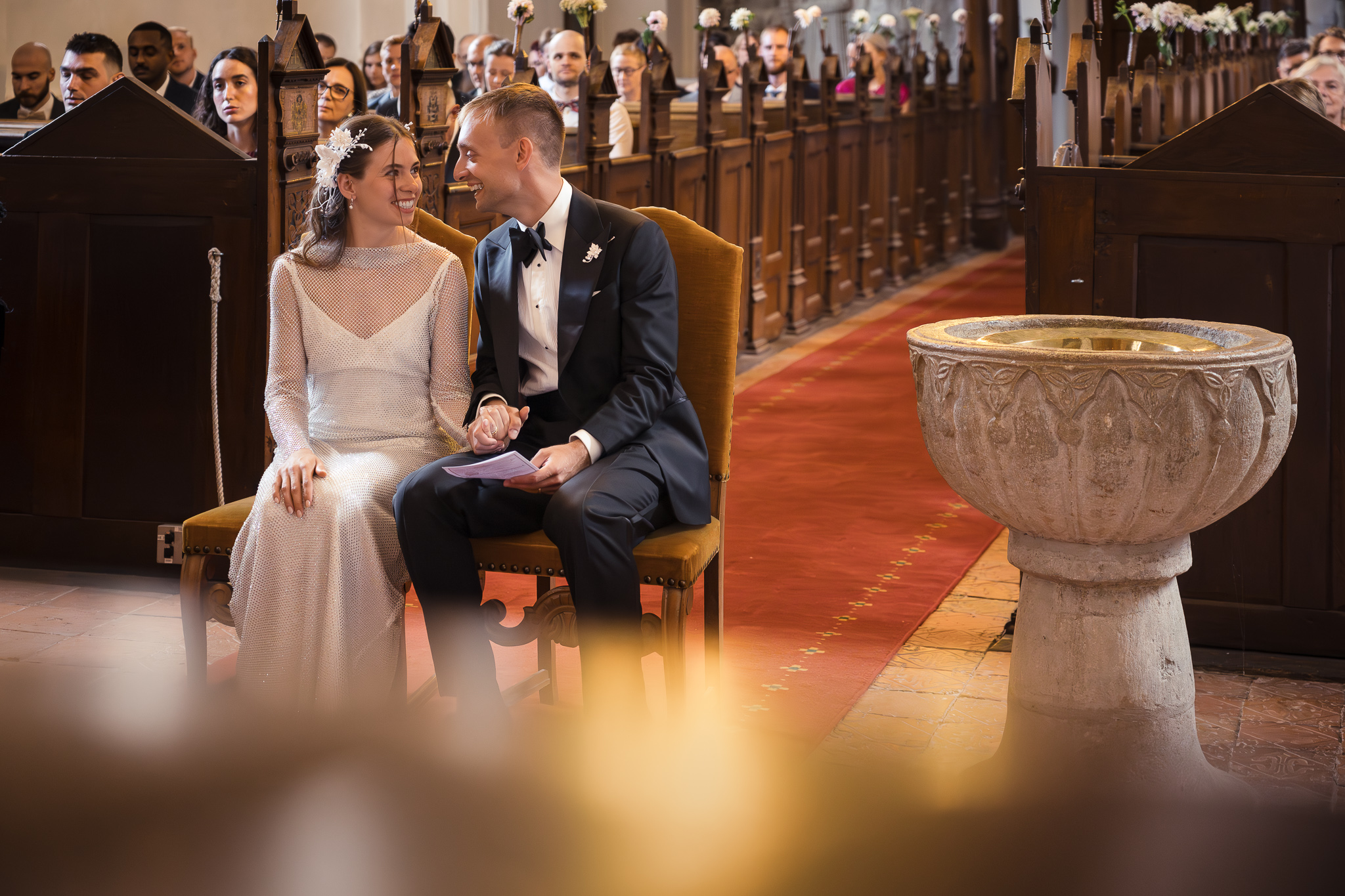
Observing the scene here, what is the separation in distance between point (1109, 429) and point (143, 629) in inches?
98.8

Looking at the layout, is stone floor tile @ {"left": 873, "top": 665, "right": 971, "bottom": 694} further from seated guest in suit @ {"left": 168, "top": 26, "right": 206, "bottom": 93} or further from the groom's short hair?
seated guest in suit @ {"left": 168, "top": 26, "right": 206, "bottom": 93}

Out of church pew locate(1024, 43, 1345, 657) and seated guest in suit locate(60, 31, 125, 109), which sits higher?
seated guest in suit locate(60, 31, 125, 109)

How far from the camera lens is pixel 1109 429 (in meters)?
2.34

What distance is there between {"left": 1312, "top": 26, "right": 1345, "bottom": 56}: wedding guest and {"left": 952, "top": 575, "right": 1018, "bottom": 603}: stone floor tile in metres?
4.46

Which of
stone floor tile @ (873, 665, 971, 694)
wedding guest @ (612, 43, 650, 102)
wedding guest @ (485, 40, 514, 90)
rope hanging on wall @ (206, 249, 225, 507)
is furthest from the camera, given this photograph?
wedding guest @ (612, 43, 650, 102)

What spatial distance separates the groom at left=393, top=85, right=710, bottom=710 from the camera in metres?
2.60

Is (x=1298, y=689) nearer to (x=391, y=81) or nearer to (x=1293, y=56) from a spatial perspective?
(x=391, y=81)

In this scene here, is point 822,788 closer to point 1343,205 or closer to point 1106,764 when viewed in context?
point 1106,764

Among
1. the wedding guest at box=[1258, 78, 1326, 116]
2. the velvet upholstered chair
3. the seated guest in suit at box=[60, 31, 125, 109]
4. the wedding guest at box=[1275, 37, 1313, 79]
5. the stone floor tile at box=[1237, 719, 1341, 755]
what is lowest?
the stone floor tile at box=[1237, 719, 1341, 755]

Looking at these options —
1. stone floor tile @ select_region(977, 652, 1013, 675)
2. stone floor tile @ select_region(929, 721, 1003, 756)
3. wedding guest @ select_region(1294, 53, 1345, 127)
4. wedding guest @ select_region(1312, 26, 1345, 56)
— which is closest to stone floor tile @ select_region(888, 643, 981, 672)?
stone floor tile @ select_region(977, 652, 1013, 675)

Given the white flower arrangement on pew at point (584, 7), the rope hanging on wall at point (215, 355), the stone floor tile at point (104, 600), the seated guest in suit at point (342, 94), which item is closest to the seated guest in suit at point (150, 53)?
the seated guest in suit at point (342, 94)

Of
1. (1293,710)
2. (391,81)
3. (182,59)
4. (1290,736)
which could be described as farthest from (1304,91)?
(182,59)

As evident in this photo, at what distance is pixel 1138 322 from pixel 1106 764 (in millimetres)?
871

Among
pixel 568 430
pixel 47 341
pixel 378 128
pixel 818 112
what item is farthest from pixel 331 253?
pixel 818 112
